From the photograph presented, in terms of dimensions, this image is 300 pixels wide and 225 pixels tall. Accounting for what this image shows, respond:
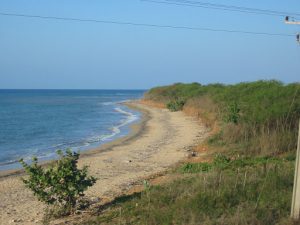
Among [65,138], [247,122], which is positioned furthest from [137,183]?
[65,138]

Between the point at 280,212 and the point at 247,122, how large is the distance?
35.6ft

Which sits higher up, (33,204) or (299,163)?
(299,163)

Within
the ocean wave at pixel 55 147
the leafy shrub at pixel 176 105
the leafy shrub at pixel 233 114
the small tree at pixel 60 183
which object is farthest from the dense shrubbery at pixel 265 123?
the leafy shrub at pixel 176 105

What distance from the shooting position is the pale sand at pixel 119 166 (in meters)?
11.3

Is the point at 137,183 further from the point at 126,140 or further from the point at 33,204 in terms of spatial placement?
the point at 126,140

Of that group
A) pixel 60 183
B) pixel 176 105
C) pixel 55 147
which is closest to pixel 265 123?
pixel 60 183

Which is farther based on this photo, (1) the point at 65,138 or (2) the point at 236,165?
(1) the point at 65,138

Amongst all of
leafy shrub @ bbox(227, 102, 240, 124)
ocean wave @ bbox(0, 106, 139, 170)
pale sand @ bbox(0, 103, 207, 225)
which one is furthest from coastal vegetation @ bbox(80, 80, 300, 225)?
ocean wave @ bbox(0, 106, 139, 170)

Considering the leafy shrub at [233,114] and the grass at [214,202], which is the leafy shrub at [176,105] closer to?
the leafy shrub at [233,114]

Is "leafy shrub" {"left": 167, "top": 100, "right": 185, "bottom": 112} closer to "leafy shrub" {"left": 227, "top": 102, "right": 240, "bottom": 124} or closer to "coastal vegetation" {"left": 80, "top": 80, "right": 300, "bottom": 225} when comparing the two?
"leafy shrub" {"left": 227, "top": 102, "right": 240, "bottom": 124}

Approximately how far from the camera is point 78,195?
10.4 m

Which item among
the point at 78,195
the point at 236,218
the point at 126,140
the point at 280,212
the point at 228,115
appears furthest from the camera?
the point at 126,140

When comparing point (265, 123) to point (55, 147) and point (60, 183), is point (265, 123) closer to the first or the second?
point (60, 183)

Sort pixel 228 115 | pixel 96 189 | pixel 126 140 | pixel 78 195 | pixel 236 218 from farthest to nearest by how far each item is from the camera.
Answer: pixel 126 140
pixel 228 115
pixel 96 189
pixel 78 195
pixel 236 218
